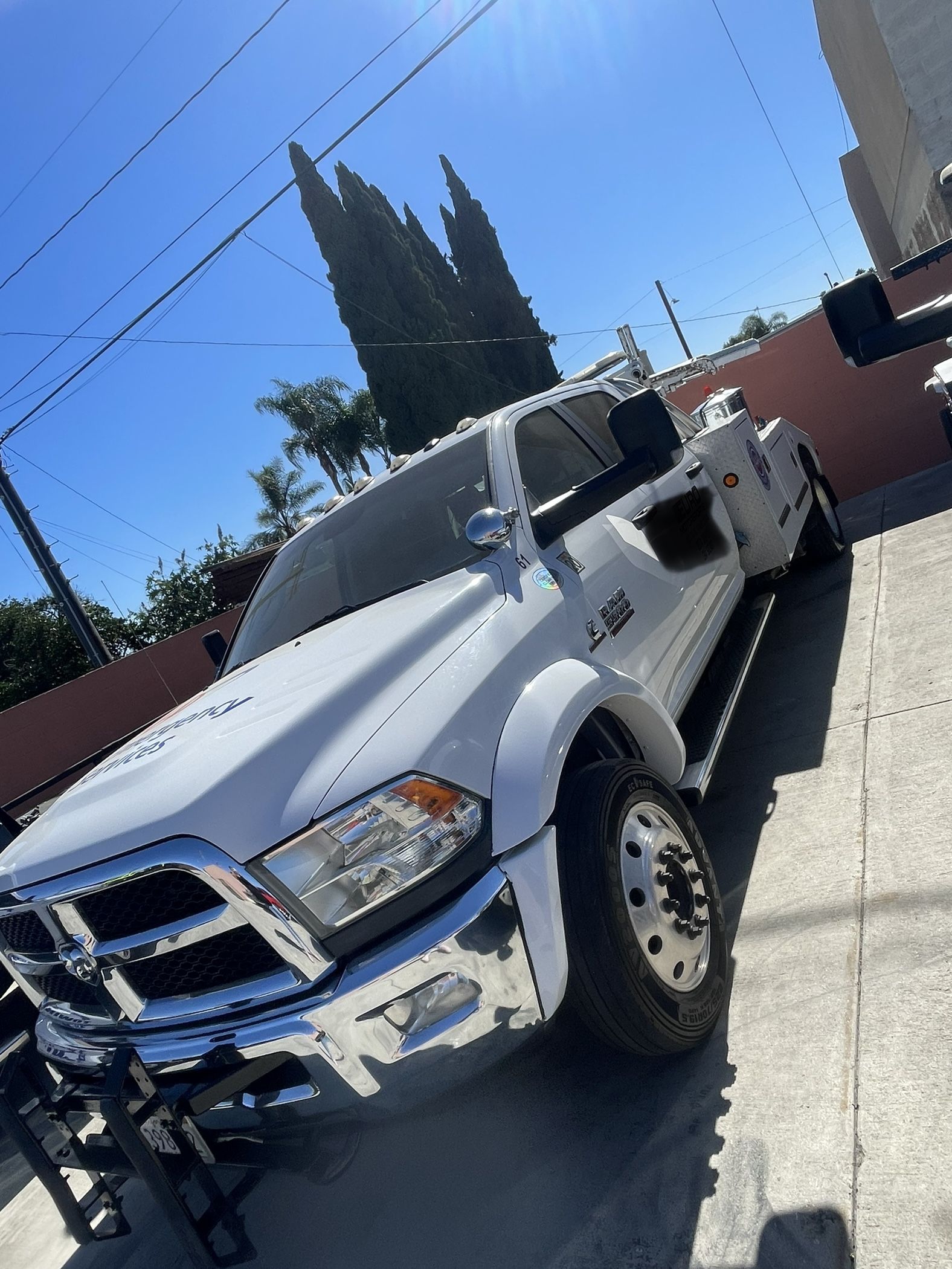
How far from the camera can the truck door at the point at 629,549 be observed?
3.36m

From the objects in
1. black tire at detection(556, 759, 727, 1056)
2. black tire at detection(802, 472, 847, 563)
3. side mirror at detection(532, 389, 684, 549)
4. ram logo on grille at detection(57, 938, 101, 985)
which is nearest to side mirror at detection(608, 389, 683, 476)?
side mirror at detection(532, 389, 684, 549)

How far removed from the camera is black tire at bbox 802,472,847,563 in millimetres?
A: 6750

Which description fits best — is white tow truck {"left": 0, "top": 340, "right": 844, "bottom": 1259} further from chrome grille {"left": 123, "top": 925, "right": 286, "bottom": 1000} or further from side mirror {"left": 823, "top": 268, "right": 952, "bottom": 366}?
side mirror {"left": 823, "top": 268, "right": 952, "bottom": 366}

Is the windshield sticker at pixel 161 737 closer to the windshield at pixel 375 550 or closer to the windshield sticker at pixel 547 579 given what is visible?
the windshield at pixel 375 550

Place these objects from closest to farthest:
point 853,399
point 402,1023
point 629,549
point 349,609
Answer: point 402,1023 → point 349,609 → point 629,549 → point 853,399

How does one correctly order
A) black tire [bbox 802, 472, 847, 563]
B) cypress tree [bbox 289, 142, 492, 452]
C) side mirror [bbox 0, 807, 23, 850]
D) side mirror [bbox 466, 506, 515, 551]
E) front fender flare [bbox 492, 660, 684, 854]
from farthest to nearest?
cypress tree [bbox 289, 142, 492, 452] → black tire [bbox 802, 472, 847, 563] → side mirror [bbox 0, 807, 23, 850] → side mirror [bbox 466, 506, 515, 551] → front fender flare [bbox 492, 660, 684, 854]

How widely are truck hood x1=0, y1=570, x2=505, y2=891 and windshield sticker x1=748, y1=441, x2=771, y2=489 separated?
2.86 metres

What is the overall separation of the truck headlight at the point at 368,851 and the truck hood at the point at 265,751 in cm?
5

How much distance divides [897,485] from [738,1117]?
807cm

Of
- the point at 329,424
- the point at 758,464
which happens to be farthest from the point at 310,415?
the point at 758,464

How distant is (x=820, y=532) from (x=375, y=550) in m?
4.26

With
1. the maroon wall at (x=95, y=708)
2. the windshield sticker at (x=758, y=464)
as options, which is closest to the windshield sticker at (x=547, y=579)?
the windshield sticker at (x=758, y=464)

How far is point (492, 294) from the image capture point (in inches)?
1602

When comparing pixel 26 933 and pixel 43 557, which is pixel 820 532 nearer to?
pixel 26 933
